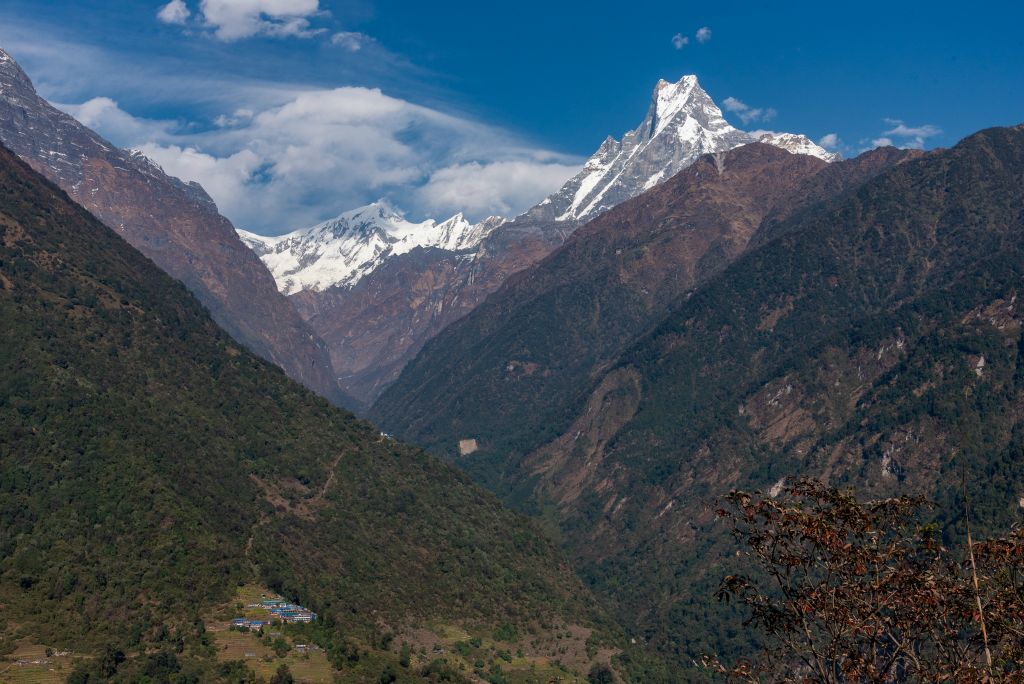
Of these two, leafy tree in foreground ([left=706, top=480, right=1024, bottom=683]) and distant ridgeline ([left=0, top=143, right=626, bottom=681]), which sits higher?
leafy tree in foreground ([left=706, top=480, right=1024, bottom=683])

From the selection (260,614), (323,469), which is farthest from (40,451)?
(323,469)

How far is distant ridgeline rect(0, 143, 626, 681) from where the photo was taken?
130m

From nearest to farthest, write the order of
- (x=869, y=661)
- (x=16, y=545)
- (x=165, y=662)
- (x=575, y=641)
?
(x=869, y=661), (x=165, y=662), (x=16, y=545), (x=575, y=641)

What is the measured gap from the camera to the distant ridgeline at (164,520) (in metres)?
130

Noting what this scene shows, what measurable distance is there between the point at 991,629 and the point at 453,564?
144620 millimetres

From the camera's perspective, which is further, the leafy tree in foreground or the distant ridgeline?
the distant ridgeline

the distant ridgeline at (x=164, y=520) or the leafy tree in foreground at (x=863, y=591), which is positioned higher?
the leafy tree in foreground at (x=863, y=591)

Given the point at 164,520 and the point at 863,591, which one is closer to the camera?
the point at 863,591

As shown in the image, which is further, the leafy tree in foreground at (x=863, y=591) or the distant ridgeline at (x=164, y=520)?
the distant ridgeline at (x=164, y=520)

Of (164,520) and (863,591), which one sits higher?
(863,591)

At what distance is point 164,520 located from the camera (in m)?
146

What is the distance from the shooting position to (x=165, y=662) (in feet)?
388

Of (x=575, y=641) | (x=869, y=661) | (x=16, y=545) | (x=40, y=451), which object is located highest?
(x=869, y=661)

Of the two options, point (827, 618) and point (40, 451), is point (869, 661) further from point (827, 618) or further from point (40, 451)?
point (40, 451)
